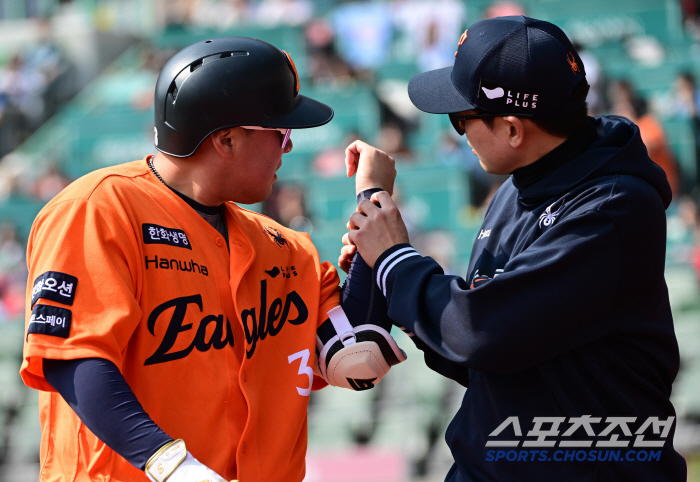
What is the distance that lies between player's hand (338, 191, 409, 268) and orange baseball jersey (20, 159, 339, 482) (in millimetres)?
304

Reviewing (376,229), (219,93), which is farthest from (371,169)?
(219,93)

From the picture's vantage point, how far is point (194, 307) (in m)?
2.15

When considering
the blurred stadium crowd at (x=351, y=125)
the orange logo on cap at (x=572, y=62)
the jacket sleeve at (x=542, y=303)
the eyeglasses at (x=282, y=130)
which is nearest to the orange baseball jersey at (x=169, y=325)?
the eyeglasses at (x=282, y=130)

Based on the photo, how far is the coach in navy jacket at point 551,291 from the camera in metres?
2.02

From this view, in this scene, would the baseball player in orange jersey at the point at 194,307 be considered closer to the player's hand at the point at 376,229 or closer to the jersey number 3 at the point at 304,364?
the jersey number 3 at the point at 304,364

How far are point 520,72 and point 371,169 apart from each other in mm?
623

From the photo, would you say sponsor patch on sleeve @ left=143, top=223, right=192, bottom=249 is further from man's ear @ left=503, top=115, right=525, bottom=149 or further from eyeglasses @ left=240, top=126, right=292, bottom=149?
man's ear @ left=503, top=115, right=525, bottom=149

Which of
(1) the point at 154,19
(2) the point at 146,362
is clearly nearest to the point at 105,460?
(2) the point at 146,362

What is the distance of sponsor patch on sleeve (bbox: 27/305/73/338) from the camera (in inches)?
74.0

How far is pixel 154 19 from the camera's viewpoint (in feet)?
41.2

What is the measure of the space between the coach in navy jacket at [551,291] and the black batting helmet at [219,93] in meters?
0.47

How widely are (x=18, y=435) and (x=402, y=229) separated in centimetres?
668

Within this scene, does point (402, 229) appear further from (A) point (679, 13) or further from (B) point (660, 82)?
(A) point (679, 13)

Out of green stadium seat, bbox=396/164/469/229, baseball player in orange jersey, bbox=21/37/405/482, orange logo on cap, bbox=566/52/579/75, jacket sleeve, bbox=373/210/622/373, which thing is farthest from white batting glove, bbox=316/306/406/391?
green stadium seat, bbox=396/164/469/229
